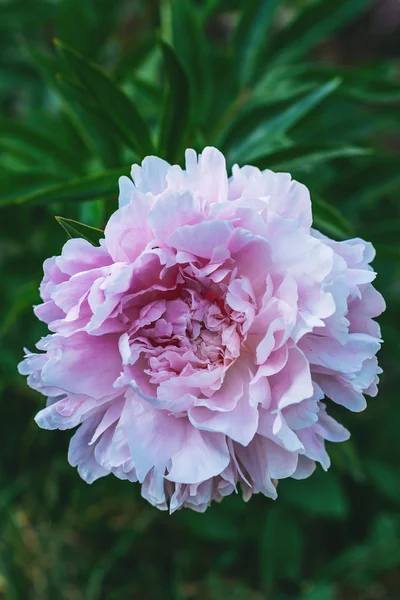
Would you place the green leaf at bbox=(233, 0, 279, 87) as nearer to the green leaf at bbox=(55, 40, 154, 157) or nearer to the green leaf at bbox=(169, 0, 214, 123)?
the green leaf at bbox=(169, 0, 214, 123)

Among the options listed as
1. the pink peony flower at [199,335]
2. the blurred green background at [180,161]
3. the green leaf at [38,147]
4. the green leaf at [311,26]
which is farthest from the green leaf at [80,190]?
the green leaf at [311,26]

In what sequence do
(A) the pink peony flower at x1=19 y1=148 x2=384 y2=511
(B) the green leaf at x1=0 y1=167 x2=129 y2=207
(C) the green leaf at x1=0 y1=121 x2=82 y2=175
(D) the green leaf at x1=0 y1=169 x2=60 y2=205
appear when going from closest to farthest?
(A) the pink peony flower at x1=19 y1=148 x2=384 y2=511
(B) the green leaf at x1=0 y1=167 x2=129 y2=207
(D) the green leaf at x1=0 y1=169 x2=60 y2=205
(C) the green leaf at x1=0 y1=121 x2=82 y2=175

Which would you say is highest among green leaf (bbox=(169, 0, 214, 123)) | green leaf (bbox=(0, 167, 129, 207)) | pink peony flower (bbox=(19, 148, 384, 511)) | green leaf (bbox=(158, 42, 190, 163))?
green leaf (bbox=(169, 0, 214, 123))

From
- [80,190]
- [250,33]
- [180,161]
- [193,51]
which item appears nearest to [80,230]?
[80,190]

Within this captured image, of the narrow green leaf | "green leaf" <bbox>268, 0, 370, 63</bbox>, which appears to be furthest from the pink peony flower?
"green leaf" <bbox>268, 0, 370, 63</bbox>

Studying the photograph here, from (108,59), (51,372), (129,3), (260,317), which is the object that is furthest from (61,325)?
(129,3)

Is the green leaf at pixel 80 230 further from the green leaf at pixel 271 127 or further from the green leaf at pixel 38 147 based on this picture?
the green leaf at pixel 38 147

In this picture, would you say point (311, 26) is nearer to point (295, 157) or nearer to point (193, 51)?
point (193, 51)
